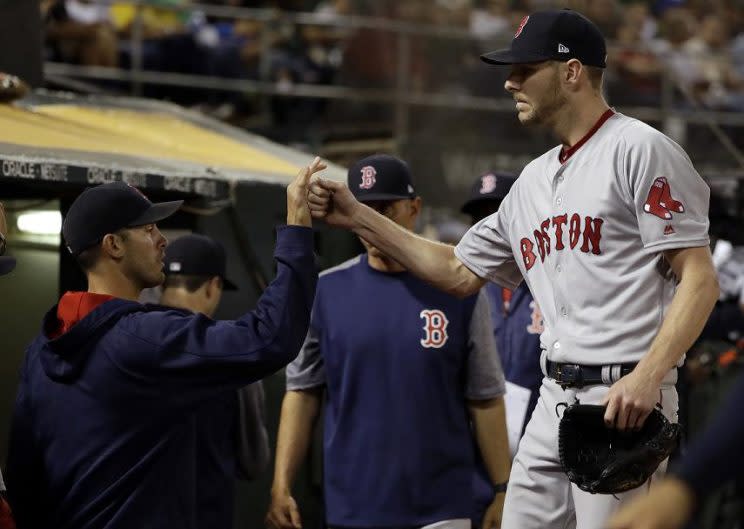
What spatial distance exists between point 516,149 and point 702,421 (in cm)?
292

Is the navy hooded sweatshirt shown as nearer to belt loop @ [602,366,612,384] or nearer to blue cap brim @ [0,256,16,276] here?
blue cap brim @ [0,256,16,276]

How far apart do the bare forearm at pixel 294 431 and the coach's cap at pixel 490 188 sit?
1245 mm

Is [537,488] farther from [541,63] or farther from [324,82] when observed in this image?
[324,82]

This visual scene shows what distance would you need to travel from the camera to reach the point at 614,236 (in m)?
4.16

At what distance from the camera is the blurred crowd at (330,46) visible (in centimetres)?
1172

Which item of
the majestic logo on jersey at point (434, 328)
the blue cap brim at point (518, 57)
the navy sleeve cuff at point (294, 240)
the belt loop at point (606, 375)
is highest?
the blue cap brim at point (518, 57)

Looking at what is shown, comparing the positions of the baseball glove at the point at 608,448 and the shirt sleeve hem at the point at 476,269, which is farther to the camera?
the shirt sleeve hem at the point at 476,269

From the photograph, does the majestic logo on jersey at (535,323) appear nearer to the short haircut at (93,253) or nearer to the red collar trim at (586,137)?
the red collar trim at (586,137)

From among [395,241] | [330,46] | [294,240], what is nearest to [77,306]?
[294,240]

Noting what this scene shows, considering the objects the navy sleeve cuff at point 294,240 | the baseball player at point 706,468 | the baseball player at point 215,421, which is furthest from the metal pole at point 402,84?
the baseball player at point 706,468

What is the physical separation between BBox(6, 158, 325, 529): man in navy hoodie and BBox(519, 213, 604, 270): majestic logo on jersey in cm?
72

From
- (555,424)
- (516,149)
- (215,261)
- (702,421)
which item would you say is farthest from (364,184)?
(516,149)

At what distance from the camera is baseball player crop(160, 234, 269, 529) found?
5473 millimetres

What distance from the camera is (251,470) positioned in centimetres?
578
